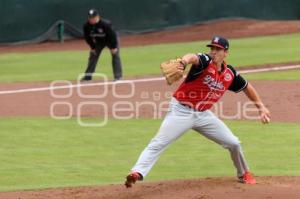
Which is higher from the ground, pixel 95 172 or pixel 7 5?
pixel 7 5

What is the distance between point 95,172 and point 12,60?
15.1 meters

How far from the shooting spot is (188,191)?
8.91m

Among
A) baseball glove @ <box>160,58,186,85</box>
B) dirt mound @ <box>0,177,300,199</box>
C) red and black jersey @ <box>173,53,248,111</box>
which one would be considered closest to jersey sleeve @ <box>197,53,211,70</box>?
red and black jersey @ <box>173,53,248,111</box>

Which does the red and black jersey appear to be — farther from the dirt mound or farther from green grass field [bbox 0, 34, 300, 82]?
green grass field [bbox 0, 34, 300, 82]

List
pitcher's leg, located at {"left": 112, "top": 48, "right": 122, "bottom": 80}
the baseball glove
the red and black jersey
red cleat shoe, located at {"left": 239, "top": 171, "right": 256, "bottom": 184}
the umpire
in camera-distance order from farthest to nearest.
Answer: pitcher's leg, located at {"left": 112, "top": 48, "right": 122, "bottom": 80}
the umpire
red cleat shoe, located at {"left": 239, "top": 171, "right": 256, "bottom": 184}
the red and black jersey
the baseball glove

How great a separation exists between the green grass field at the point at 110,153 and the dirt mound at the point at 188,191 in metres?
0.59

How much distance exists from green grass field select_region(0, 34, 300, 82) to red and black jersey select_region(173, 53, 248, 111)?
38.3 feet

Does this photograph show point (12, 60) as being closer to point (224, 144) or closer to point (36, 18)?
point (36, 18)

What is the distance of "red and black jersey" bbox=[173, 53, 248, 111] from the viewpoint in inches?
341

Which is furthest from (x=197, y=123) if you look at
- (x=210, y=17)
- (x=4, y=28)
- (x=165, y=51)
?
(x=210, y=17)

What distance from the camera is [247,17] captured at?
3091 centimetres

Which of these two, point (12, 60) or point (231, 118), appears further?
point (12, 60)

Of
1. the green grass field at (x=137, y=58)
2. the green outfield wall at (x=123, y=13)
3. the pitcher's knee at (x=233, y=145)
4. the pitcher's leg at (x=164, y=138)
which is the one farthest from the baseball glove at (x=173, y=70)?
the green outfield wall at (x=123, y=13)

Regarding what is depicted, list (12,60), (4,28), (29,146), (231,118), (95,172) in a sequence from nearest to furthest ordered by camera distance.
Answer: (95,172) < (29,146) < (231,118) < (12,60) < (4,28)
